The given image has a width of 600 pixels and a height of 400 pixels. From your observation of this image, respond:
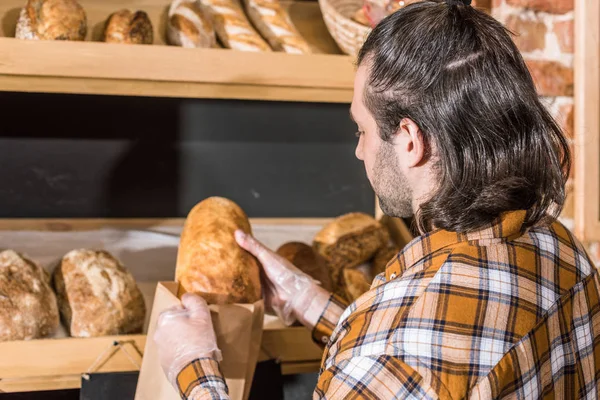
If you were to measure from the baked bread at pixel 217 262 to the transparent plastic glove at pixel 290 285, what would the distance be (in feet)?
0.06

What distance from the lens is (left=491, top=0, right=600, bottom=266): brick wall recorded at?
177cm

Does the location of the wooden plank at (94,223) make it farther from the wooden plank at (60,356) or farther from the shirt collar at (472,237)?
the shirt collar at (472,237)

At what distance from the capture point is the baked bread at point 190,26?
1658mm

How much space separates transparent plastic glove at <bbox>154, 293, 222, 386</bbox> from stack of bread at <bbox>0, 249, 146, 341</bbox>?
227 millimetres

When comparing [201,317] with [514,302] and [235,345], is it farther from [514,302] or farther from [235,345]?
[514,302]

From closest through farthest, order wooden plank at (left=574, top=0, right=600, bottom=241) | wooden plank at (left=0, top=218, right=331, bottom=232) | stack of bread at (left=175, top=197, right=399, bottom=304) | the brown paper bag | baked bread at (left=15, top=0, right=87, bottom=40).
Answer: the brown paper bag, stack of bread at (left=175, top=197, right=399, bottom=304), baked bread at (left=15, top=0, right=87, bottom=40), wooden plank at (left=574, top=0, right=600, bottom=241), wooden plank at (left=0, top=218, right=331, bottom=232)

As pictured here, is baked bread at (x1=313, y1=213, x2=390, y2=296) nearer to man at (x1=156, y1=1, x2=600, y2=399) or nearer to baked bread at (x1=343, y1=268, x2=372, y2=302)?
baked bread at (x1=343, y1=268, x2=372, y2=302)

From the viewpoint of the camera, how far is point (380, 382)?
858 mm

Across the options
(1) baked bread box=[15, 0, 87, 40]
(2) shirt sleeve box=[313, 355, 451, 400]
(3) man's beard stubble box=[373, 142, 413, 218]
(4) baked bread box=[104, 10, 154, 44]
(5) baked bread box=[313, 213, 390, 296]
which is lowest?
(5) baked bread box=[313, 213, 390, 296]

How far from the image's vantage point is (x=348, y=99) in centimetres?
169

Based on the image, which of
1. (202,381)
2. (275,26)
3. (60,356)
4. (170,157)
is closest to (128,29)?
(275,26)

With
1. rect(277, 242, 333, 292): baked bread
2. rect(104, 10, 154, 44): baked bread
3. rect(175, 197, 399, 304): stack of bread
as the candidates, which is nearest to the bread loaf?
rect(175, 197, 399, 304): stack of bread

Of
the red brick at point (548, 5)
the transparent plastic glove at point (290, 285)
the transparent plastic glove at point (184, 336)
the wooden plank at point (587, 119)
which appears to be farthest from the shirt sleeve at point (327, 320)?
the red brick at point (548, 5)

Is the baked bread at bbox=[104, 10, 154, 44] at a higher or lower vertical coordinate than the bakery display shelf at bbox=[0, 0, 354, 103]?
higher
